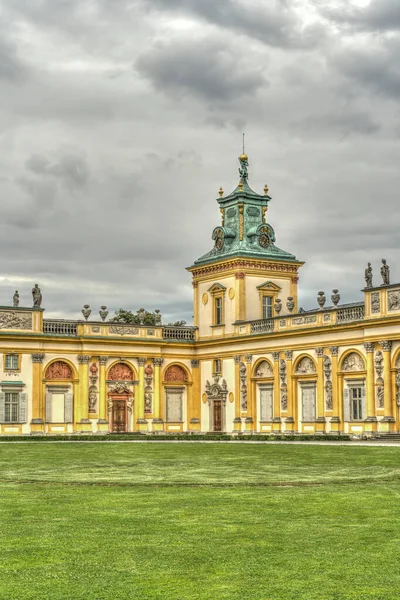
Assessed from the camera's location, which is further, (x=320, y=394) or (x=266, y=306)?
(x=266, y=306)

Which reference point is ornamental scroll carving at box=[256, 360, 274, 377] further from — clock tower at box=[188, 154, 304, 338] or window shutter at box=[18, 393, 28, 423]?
window shutter at box=[18, 393, 28, 423]

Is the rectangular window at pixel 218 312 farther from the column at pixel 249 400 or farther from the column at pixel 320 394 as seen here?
the column at pixel 320 394

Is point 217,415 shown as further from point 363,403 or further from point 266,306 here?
point 363,403

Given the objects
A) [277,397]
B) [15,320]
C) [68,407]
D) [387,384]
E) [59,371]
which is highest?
[15,320]

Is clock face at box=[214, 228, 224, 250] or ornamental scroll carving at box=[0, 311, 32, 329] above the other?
clock face at box=[214, 228, 224, 250]

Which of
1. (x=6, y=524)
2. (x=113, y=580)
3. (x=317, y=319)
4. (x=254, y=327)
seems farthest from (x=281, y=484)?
(x=254, y=327)

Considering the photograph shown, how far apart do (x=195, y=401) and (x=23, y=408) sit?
468 inches

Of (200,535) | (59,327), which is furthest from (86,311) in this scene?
(200,535)


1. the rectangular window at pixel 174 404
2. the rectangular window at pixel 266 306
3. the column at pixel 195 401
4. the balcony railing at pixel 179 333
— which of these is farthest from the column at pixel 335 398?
the balcony railing at pixel 179 333

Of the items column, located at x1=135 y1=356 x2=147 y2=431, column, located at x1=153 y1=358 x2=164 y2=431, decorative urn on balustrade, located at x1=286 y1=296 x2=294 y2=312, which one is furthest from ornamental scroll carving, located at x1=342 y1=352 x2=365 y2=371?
column, located at x1=135 y1=356 x2=147 y2=431

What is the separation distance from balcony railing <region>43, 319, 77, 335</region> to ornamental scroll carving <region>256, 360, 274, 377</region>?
11.8 metres

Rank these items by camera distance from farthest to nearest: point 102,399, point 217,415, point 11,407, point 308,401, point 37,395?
point 217,415 → point 102,399 → point 37,395 → point 11,407 → point 308,401

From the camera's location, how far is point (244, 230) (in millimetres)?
62969

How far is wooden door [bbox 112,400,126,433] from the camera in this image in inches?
2363
